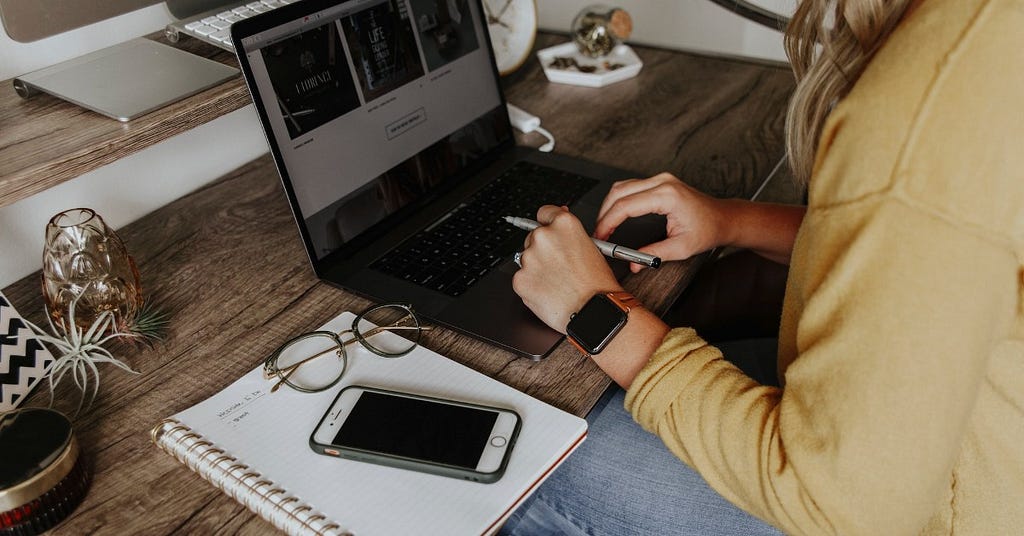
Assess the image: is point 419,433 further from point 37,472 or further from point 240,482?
point 37,472

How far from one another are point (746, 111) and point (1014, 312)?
2.70 ft

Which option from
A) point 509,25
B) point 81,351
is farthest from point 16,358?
point 509,25

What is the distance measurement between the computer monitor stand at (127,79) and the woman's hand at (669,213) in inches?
19.8

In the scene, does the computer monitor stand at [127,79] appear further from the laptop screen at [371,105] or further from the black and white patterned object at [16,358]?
the black and white patterned object at [16,358]

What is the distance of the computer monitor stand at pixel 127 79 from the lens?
2.89ft

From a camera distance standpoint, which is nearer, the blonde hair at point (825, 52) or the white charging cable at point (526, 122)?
the blonde hair at point (825, 52)

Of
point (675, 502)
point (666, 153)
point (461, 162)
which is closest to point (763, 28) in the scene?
point (666, 153)

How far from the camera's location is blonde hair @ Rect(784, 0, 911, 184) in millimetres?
657

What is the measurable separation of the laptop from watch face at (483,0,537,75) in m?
0.29

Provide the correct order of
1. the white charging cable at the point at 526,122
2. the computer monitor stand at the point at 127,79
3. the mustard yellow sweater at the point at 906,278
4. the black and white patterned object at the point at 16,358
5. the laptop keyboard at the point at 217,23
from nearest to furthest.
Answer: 1. the mustard yellow sweater at the point at 906,278
2. the black and white patterned object at the point at 16,358
3. the computer monitor stand at the point at 127,79
4. the laptop keyboard at the point at 217,23
5. the white charging cable at the point at 526,122

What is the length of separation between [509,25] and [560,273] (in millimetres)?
813

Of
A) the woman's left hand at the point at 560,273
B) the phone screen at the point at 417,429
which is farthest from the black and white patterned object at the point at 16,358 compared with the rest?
the woman's left hand at the point at 560,273

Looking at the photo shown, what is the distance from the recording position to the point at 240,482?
681 mm

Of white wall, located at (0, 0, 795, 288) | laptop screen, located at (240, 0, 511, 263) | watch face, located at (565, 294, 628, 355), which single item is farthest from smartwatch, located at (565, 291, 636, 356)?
white wall, located at (0, 0, 795, 288)
